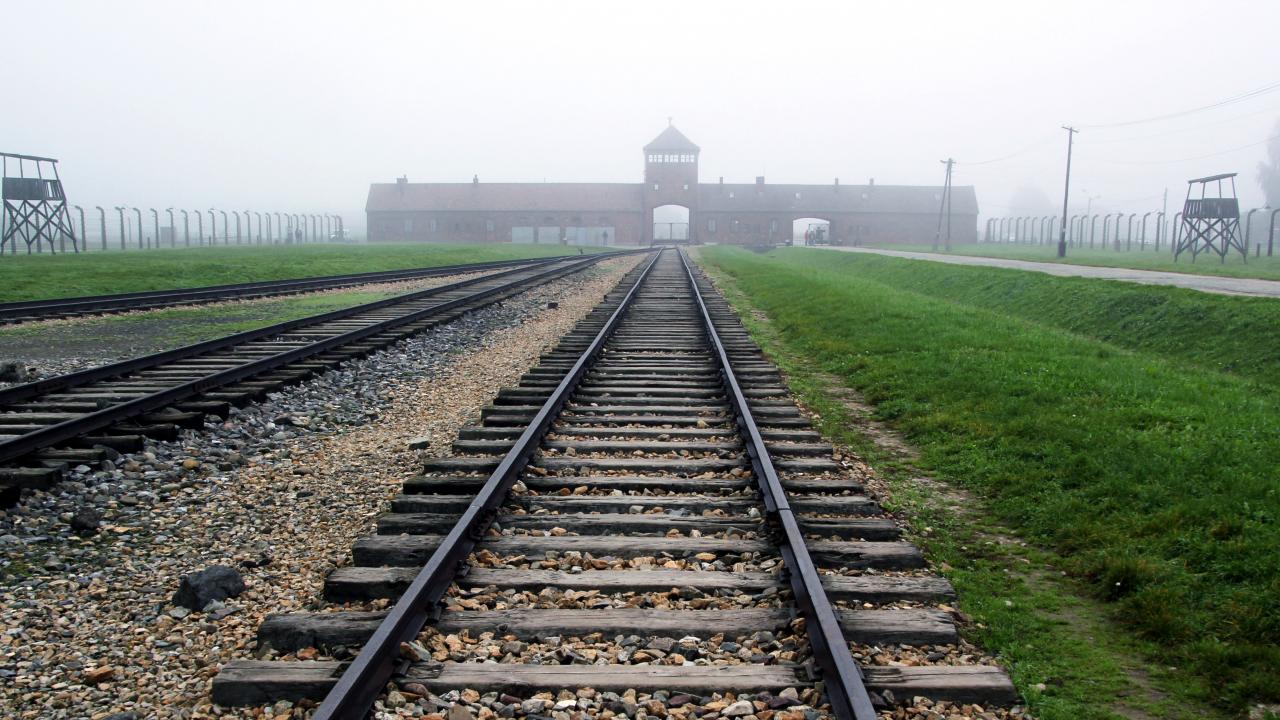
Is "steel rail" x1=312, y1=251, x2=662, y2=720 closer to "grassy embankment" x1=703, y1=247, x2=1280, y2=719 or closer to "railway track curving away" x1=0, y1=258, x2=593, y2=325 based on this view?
"grassy embankment" x1=703, y1=247, x2=1280, y2=719

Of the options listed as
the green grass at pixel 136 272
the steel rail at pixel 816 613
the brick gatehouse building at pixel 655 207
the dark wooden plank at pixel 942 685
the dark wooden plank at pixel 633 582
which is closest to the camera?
the steel rail at pixel 816 613

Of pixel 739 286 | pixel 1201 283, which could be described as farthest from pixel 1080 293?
pixel 739 286

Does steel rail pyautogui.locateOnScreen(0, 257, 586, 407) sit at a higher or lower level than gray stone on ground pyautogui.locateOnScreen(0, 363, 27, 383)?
higher

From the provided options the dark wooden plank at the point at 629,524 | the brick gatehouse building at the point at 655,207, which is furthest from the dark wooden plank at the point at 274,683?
the brick gatehouse building at the point at 655,207

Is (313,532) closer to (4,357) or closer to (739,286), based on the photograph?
(4,357)

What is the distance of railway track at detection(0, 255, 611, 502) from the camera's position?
6.45 m

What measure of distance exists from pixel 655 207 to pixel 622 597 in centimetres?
10341

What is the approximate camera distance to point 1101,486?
5.98 metres

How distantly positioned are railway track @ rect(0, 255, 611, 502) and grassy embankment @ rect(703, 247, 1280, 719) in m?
5.63

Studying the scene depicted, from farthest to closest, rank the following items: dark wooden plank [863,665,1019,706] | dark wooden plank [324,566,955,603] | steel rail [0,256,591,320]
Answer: steel rail [0,256,591,320] < dark wooden plank [324,566,955,603] < dark wooden plank [863,665,1019,706]

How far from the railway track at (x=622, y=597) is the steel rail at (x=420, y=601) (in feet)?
0.04

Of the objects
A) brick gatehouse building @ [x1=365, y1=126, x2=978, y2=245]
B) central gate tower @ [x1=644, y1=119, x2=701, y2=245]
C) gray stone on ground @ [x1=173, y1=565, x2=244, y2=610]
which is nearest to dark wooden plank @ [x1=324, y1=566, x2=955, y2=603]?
gray stone on ground @ [x1=173, y1=565, x2=244, y2=610]

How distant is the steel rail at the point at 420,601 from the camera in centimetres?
316

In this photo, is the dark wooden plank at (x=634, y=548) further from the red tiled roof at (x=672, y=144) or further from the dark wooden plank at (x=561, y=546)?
the red tiled roof at (x=672, y=144)
